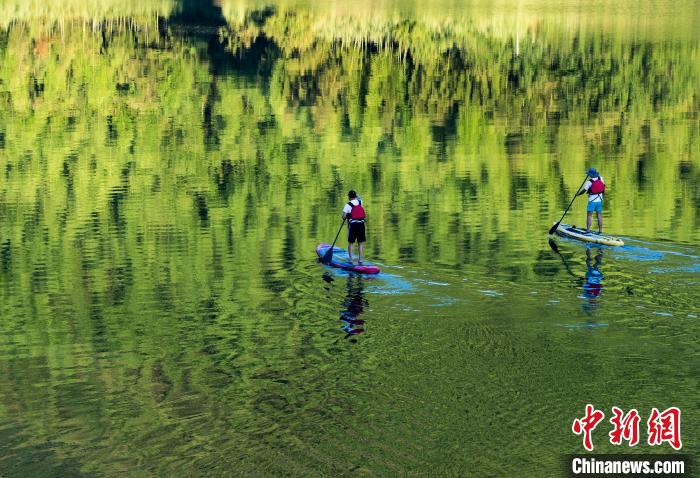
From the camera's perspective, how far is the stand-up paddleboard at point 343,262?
38.0 meters

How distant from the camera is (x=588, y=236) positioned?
1667 inches

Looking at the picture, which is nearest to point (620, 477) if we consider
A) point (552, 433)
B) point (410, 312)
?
point (552, 433)

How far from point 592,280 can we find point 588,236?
582 centimetres

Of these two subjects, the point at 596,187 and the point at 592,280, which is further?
the point at 596,187

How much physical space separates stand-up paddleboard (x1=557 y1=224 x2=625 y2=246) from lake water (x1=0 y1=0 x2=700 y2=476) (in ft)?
1.91

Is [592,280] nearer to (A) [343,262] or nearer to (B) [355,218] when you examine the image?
(B) [355,218]

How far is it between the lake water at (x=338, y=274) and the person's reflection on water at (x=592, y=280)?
0.51 ft

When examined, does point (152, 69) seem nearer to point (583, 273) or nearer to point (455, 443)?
point (583, 273)

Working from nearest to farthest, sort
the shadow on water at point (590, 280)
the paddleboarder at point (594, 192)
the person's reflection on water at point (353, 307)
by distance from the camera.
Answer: the person's reflection on water at point (353, 307) → the shadow on water at point (590, 280) → the paddleboarder at point (594, 192)

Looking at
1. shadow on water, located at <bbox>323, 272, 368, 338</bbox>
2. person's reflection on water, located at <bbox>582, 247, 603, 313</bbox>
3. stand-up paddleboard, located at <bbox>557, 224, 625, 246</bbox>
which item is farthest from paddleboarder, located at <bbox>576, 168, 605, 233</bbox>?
shadow on water, located at <bbox>323, 272, 368, 338</bbox>

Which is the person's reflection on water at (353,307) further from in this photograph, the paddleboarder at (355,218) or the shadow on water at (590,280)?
the shadow on water at (590,280)

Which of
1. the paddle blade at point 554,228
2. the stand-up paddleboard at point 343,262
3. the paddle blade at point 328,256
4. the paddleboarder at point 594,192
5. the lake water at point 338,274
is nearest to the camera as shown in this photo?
the lake water at point 338,274

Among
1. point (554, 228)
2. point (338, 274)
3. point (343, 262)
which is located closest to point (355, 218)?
point (343, 262)

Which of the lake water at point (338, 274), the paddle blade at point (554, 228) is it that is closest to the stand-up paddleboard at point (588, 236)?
the paddle blade at point (554, 228)
